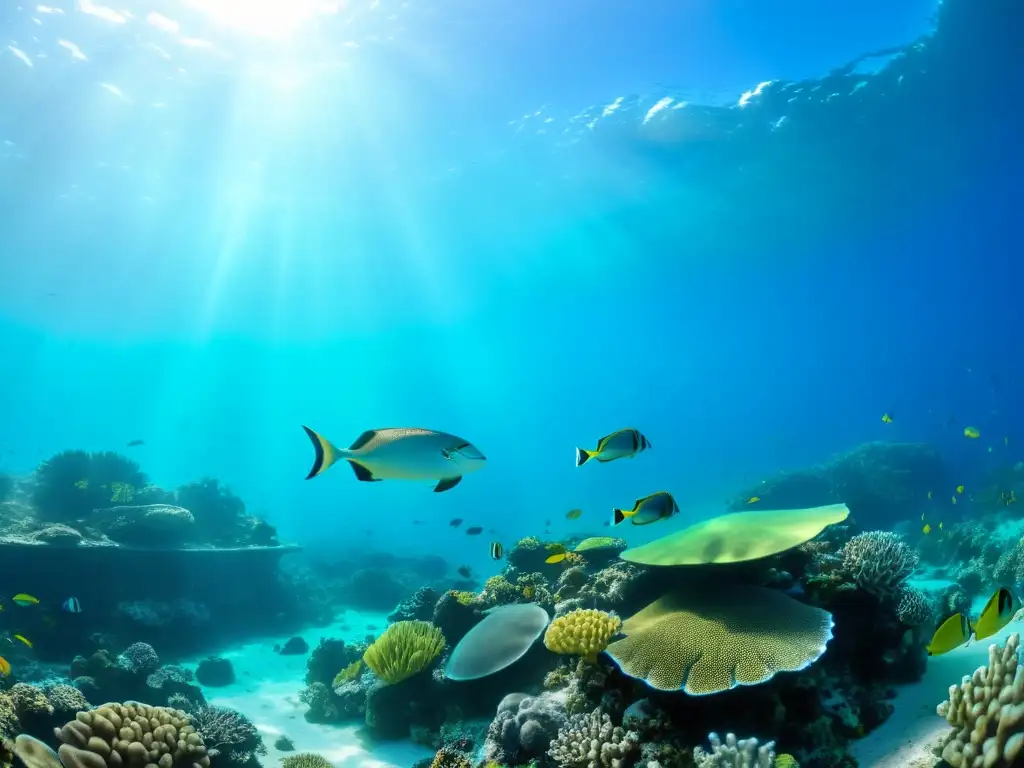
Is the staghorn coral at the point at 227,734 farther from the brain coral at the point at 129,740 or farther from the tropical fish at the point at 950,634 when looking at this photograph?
the tropical fish at the point at 950,634

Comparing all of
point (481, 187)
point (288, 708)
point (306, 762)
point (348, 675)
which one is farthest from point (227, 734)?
point (481, 187)

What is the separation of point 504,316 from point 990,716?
6790 cm

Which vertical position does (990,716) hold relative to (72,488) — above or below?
below

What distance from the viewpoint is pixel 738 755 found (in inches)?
139

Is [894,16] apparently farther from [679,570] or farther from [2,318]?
[2,318]

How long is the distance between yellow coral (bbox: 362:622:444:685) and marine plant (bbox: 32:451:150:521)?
13.3 m

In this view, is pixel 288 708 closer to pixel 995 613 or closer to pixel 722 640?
pixel 722 640

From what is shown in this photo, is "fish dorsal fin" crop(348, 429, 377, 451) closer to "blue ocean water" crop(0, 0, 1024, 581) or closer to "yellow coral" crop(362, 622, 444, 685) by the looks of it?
"yellow coral" crop(362, 622, 444, 685)

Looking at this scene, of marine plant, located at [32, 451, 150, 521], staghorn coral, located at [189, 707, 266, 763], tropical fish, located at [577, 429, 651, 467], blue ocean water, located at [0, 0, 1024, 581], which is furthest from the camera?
blue ocean water, located at [0, 0, 1024, 581]

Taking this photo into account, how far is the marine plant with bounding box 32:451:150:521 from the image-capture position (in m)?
16.2

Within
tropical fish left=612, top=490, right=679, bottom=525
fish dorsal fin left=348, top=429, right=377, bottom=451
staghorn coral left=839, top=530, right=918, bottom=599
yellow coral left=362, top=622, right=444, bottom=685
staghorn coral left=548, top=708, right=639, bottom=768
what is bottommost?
staghorn coral left=548, top=708, right=639, bottom=768

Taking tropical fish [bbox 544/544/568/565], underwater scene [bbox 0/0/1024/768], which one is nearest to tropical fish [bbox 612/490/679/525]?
underwater scene [bbox 0/0/1024/768]

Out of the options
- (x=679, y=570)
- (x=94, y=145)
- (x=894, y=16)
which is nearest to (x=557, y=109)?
(x=894, y=16)

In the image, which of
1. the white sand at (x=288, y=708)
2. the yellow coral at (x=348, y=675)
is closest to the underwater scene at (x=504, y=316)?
the white sand at (x=288, y=708)
